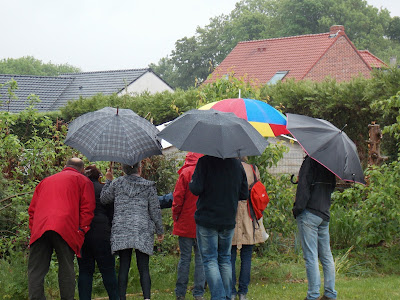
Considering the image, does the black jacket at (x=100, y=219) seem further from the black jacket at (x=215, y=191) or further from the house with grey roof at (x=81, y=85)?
the house with grey roof at (x=81, y=85)

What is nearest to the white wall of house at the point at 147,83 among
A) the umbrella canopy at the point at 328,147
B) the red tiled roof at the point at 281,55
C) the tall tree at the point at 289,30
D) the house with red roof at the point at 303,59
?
the red tiled roof at the point at 281,55

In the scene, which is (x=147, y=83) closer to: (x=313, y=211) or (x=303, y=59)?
(x=303, y=59)

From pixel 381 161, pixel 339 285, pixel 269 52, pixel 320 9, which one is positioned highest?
pixel 320 9

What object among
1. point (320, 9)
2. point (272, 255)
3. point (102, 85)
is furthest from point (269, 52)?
point (272, 255)

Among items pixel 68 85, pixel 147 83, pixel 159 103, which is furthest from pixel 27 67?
pixel 159 103

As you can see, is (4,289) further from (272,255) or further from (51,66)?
(51,66)

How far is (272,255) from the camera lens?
887 cm

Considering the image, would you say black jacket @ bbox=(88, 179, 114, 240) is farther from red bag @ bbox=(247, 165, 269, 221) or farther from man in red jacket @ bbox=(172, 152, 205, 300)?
red bag @ bbox=(247, 165, 269, 221)

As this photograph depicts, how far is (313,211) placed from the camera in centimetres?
631

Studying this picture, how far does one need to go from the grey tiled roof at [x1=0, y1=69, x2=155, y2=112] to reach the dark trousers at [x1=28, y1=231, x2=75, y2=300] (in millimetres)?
34934

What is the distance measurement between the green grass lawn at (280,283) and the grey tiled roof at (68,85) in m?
32.9

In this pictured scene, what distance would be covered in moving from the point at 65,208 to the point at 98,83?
128 ft

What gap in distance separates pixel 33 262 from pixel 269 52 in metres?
38.3

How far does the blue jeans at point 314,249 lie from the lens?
6355 mm
